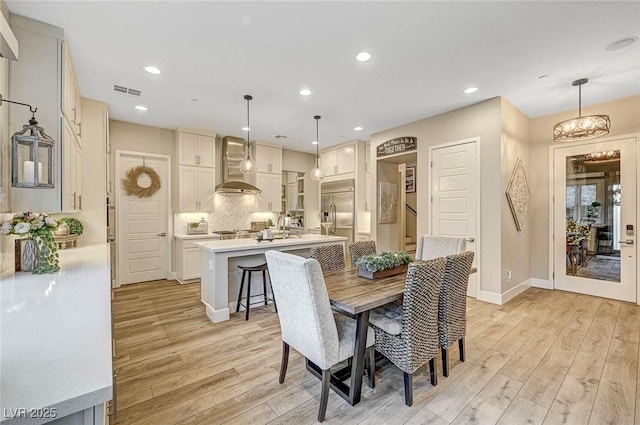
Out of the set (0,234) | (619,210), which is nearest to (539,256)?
(619,210)

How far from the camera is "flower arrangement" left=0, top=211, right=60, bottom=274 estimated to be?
6.57 ft

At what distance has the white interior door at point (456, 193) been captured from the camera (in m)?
4.22

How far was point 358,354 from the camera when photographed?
1.96m

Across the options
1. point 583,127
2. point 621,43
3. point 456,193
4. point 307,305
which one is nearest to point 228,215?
point 456,193

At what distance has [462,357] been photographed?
2.54 meters

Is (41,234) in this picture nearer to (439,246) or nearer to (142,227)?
(142,227)

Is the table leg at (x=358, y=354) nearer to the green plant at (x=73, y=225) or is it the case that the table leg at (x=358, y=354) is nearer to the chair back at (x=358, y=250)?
the chair back at (x=358, y=250)

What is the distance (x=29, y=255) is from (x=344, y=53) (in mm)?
3166

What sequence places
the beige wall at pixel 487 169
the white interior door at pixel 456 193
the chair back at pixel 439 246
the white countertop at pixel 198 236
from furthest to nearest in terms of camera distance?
the white countertop at pixel 198 236
the white interior door at pixel 456 193
the beige wall at pixel 487 169
the chair back at pixel 439 246

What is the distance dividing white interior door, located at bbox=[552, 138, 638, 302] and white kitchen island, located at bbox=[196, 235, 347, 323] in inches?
164

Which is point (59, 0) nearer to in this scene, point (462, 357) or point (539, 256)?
point (462, 357)

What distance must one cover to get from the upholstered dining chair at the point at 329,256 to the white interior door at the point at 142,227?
3.98 meters

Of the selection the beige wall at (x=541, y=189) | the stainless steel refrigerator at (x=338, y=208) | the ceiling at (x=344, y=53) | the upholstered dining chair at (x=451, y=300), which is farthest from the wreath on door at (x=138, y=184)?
the beige wall at (x=541, y=189)

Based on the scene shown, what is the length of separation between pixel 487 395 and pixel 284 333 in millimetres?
1565
